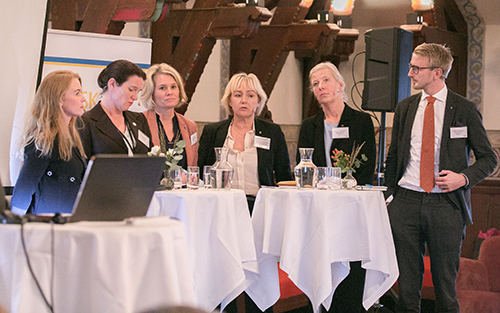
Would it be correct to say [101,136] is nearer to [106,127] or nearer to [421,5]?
[106,127]

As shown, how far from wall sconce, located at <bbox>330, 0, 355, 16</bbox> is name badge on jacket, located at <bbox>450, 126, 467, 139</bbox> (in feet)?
14.7

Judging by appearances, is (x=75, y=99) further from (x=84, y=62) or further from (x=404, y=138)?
(x=404, y=138)

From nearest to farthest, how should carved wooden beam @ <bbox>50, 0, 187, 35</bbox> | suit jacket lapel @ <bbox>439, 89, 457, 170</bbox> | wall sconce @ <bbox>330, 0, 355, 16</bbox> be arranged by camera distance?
suit jacket lapel @ <bbox>439, 89, 457, 170</bbox> < carved wooden beam @ <bbox>50, 0, 187, 35</bbox> < wall sconce @ <bbox>330, 0, 355, 16</bbox>

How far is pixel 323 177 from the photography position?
309 cm

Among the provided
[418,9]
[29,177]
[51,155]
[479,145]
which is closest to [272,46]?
[418,9]

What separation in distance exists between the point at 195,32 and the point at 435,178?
2635mm

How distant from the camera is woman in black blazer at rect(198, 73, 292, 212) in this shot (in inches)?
138

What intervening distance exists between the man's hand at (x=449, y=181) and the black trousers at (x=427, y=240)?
9 cm

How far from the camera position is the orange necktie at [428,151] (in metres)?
3.11

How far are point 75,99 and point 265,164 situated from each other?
4.28ft

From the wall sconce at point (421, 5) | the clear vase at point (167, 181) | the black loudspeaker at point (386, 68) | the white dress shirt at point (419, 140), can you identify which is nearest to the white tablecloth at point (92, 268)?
the clear vase at point (167, 181)

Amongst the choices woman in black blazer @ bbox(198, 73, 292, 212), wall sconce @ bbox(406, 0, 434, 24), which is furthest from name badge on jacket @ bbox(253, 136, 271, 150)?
wall sconce @ bbox(406, 0, 434, 24)

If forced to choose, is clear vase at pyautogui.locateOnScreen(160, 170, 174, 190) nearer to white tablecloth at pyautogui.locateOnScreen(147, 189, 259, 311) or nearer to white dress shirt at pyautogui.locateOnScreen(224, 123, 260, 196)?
white tablecloth at pyautogui.locateOnScreen(147, 189, 259, 311)

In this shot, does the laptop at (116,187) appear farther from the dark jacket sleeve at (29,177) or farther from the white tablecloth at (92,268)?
the dark jacket sleeve at (29,177)
